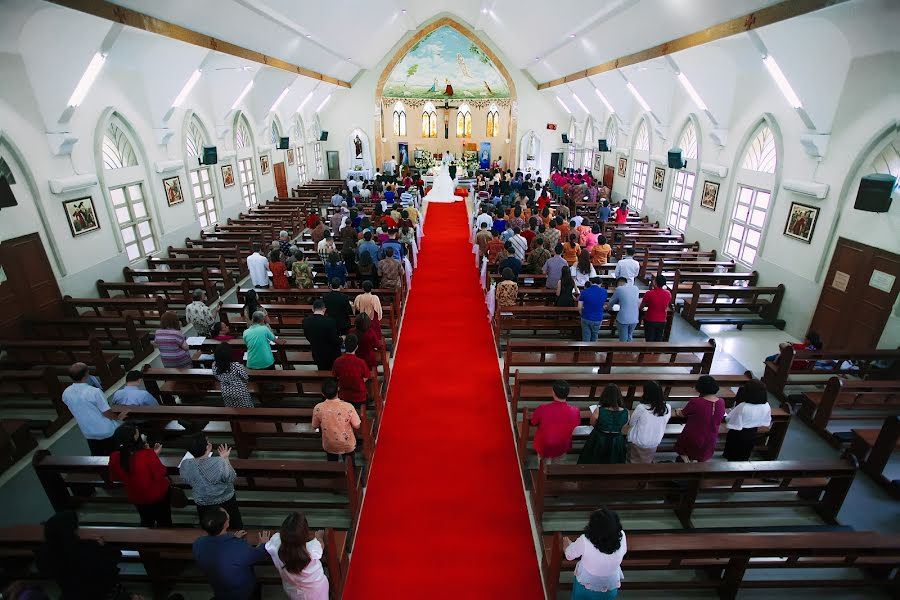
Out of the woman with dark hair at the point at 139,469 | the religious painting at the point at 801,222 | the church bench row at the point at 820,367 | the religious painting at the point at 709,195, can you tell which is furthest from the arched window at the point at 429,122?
the woman with dark hair at the point at 139,469

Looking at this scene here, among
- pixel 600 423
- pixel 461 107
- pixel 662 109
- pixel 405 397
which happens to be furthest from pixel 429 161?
pixel 600 423

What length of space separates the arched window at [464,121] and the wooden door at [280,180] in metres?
16.1

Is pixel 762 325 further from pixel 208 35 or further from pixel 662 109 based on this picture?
pixel 208 35

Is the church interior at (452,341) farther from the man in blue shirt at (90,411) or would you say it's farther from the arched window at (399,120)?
the arched window at (399,120)

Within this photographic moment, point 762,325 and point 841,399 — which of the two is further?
point 762,325

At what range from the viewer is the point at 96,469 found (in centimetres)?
438

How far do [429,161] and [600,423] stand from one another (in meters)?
30.0

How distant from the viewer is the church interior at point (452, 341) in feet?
12.9

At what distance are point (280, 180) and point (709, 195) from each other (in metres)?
17.2

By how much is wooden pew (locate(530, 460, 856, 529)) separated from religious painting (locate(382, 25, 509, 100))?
28125mm

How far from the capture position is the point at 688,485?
4414 millimetres

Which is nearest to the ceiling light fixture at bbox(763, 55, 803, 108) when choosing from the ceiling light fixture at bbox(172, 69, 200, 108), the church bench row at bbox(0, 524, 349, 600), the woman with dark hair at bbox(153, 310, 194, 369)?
the church bench row at bbox(0, 524, 349, 600)

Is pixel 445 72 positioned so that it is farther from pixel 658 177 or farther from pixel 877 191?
pixel 877 191

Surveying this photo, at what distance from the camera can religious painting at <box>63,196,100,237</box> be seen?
9.09 meters
